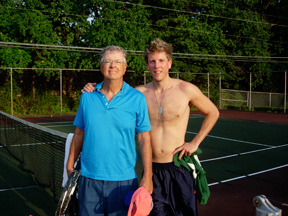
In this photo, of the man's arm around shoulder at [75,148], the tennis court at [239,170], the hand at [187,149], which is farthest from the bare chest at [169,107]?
the tennis court at [239,170]

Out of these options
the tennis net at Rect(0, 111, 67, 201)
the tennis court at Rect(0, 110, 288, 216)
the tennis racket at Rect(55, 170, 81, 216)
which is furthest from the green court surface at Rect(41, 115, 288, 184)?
the tennis racket at Rect(55, 170, 81, 216)

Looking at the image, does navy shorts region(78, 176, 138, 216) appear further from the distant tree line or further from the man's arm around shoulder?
the distant tree line

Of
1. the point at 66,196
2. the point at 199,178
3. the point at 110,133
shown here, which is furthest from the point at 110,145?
the point at 199,178

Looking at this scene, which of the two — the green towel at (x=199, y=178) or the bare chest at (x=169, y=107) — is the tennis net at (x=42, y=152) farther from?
the green towel at (x=199, y=178)

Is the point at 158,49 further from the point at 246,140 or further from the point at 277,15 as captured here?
the point at 277,15

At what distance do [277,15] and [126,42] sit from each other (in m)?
21.5

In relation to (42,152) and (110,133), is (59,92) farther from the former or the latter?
(110,133)

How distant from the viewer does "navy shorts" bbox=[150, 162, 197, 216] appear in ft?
9.48

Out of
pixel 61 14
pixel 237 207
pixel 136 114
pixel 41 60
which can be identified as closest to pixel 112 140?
pixel 136 114

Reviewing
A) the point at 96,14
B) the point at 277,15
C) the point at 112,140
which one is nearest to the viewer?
the point at 112,140

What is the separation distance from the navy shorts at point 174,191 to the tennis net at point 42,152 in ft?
6.98

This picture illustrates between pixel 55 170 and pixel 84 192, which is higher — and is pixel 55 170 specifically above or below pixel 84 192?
below

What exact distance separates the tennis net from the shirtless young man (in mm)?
1994

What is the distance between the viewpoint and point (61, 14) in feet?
67.8
